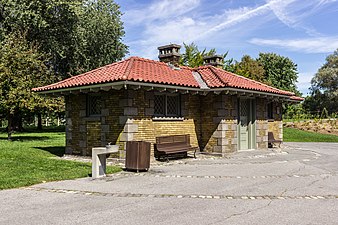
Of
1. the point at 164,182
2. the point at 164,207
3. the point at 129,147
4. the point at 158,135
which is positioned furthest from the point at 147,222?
the point at 158,135

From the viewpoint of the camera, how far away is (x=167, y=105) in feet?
43.7

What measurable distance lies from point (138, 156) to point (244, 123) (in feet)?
23.2

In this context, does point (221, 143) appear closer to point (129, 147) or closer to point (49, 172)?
point (129, 147)

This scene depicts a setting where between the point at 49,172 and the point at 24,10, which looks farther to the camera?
the point at 24,10

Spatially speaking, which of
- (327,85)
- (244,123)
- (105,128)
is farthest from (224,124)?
(327,85)

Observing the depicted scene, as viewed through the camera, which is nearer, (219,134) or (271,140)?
(219,134)

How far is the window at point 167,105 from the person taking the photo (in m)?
12.9

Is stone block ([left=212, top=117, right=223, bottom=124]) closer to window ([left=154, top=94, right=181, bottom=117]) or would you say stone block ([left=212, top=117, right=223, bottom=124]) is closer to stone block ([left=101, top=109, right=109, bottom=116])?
window ([left=154, top=94, right=181, bottom=117])

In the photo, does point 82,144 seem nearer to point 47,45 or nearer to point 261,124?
point 261,124

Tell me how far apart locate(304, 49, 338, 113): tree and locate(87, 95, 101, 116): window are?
48.2m

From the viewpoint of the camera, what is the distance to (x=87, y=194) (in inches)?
283

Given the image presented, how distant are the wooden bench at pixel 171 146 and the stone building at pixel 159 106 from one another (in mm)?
234

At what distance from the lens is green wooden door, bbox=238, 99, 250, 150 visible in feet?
50.9

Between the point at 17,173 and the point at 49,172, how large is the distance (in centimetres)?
83
